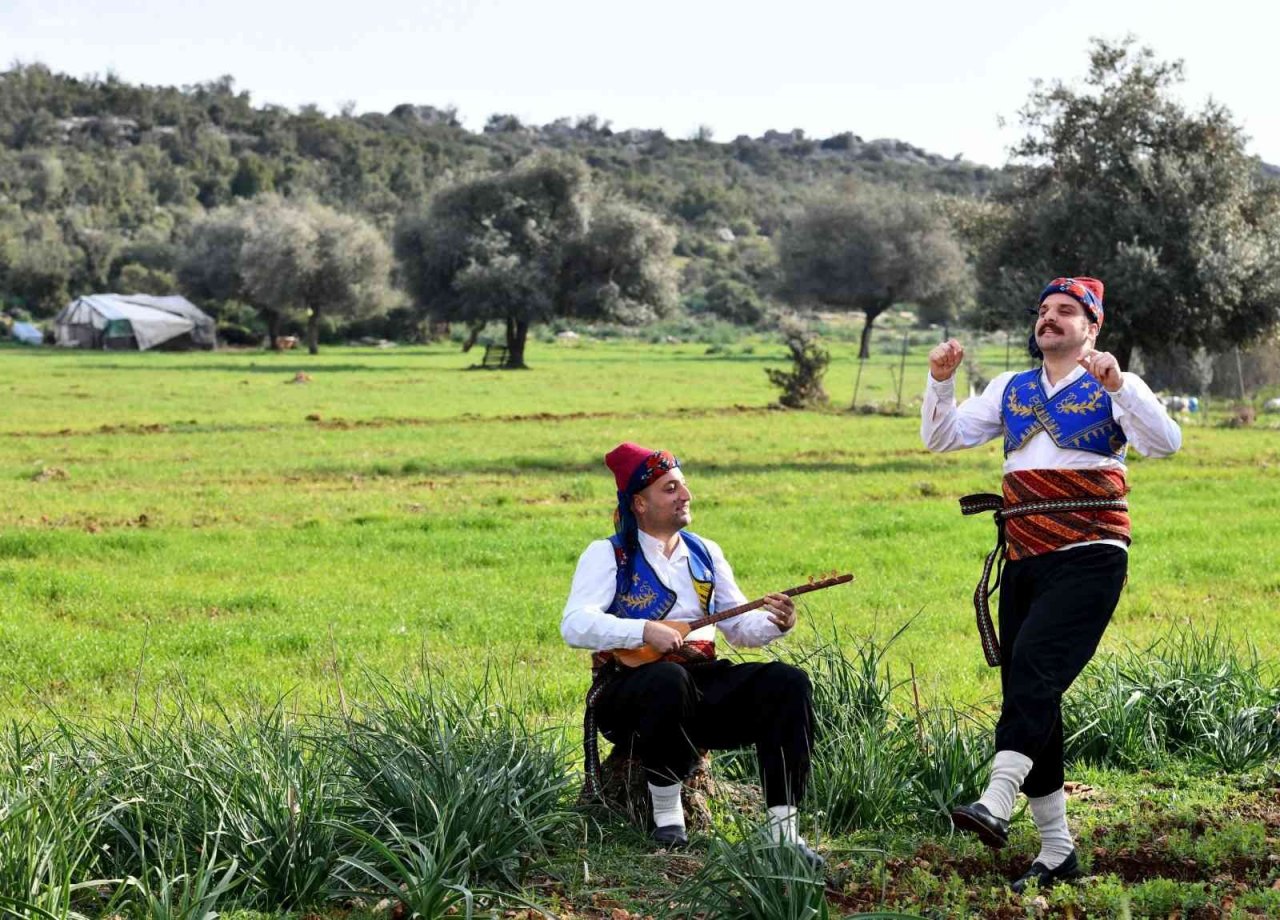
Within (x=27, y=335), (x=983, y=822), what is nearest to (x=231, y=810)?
(x=983, y=822)

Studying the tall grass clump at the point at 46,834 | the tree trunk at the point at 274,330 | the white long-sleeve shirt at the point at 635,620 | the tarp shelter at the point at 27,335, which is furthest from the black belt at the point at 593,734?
the tarp shelter at the point at 27,335

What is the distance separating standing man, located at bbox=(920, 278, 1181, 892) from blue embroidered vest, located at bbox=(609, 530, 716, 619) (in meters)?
0.99

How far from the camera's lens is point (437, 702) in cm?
573

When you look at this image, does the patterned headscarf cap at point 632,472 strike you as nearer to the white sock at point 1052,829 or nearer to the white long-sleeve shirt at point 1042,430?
the white long-sleeve shirt at point 1042,430

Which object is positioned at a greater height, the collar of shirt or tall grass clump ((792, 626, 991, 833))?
the collar of shirt

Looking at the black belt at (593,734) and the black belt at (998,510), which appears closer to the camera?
the black belt at (998,510)

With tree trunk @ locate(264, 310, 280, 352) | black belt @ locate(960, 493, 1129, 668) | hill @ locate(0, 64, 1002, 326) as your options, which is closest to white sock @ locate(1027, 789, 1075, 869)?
black belt @ locate(960, 493, 1129, 668)

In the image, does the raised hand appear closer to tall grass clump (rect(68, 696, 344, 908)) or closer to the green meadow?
the green meadow

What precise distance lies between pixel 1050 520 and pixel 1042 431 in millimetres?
329

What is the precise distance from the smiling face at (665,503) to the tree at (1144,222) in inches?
767

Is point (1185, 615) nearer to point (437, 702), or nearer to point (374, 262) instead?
point (437, 702)

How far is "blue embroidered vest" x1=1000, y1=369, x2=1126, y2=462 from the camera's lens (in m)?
5.18

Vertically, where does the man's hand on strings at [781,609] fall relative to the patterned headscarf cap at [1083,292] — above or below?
below

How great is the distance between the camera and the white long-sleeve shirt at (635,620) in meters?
5.23
